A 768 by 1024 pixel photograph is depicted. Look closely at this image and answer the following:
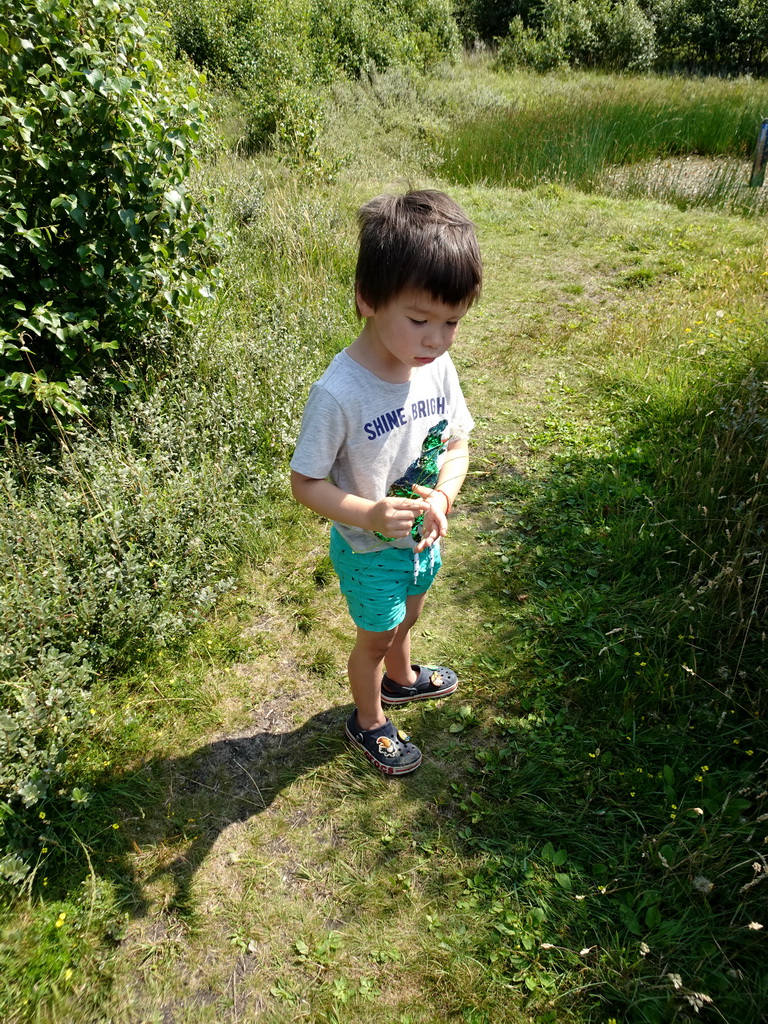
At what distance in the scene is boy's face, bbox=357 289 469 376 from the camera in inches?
63.3

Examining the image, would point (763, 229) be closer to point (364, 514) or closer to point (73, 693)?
point (364, 514)

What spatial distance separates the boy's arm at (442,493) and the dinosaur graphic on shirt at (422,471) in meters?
0.03

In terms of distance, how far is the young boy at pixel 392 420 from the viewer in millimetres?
1589

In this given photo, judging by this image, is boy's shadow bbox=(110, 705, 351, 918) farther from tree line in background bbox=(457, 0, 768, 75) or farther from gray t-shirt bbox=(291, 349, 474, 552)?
tree line in background bbox=(457, 0, 768, 75)

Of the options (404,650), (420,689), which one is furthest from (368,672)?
(420,689)

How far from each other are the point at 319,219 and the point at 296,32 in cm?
A: 1060

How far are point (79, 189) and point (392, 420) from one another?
2391 mm

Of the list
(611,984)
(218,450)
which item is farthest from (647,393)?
(611,984)

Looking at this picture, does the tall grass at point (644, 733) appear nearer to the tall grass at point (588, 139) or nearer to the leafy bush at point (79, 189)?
the leafy bush at point (79, 189)

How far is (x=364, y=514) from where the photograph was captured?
5.66 feet

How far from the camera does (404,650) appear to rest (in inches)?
102

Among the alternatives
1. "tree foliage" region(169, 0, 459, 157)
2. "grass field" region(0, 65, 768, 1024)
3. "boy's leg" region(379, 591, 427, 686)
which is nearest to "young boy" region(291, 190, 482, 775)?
"boy's leg" region(379, 591, 427, 686)

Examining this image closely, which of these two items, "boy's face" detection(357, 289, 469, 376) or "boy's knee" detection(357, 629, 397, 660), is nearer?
"boy's face" detection(357, 289, 469, 376)

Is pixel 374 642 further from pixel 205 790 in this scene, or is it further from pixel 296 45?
pixel 296 45
